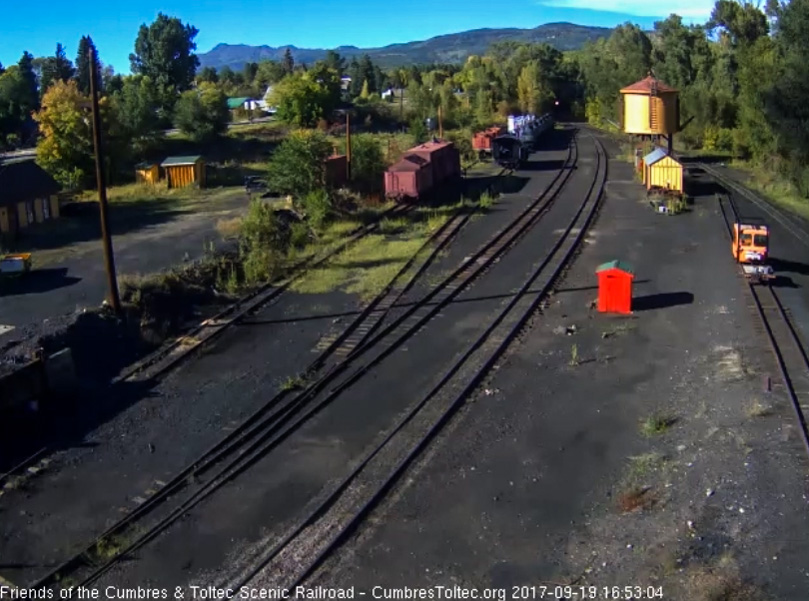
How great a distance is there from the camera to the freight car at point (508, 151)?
4844cm

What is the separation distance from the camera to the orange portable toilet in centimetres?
1958

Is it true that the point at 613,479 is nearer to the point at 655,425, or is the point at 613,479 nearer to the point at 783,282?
the point at 655,425

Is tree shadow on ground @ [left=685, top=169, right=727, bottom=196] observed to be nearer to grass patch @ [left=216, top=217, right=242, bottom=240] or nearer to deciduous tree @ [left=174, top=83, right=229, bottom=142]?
grass patch @ [left=216, top=217, right=242, bottom=240]

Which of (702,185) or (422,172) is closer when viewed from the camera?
(422,172)

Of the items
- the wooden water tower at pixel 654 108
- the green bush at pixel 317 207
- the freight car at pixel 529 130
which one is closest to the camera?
the green bush at pixel 317 207

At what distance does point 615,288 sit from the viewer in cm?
1972

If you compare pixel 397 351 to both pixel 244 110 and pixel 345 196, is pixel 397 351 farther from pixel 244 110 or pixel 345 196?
pixel 244 110

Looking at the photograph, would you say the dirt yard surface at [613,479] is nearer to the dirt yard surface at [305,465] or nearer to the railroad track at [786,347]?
the railroad track at [786,347]

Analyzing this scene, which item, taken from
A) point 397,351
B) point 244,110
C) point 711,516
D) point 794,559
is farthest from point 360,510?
point 244,110

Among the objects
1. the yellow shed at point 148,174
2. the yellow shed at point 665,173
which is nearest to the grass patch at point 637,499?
the yellow shed at point 665,173

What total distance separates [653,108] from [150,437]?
106 ft

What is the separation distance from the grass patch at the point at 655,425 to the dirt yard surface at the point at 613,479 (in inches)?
1.3

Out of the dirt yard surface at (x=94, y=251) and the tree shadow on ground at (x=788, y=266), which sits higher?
the dirt yard surface at (x=94, y=251)

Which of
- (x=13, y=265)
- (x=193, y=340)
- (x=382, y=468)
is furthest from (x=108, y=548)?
(x=13, y=265)
